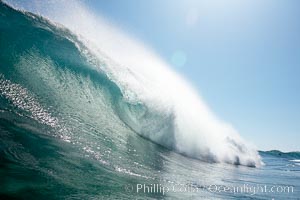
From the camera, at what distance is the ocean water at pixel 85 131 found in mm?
5551

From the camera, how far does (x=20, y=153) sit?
5.73 m

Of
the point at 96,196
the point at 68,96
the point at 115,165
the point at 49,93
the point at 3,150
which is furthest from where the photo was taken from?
the point at 68,96

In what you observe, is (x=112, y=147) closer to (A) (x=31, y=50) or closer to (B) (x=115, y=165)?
(B) (x=115, y=165)

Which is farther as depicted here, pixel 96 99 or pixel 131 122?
pixel 131 122

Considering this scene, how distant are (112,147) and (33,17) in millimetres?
10034

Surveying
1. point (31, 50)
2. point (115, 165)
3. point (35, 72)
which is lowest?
point (115, 165)

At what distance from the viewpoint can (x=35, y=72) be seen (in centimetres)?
1067

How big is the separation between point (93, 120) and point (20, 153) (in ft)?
14.9

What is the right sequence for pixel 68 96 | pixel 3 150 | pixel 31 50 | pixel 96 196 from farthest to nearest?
pixel 31 50 → pixel 68 96 → pixel 3 150 → pixel 96 196

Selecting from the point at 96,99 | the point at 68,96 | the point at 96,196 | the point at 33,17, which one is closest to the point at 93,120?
the point at 68,96

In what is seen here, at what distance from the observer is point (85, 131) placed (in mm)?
8859

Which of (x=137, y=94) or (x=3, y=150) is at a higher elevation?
(x=137, y=94)

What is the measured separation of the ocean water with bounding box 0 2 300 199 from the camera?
18.2 ft

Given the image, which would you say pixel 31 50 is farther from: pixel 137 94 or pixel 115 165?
pixel 115 165
